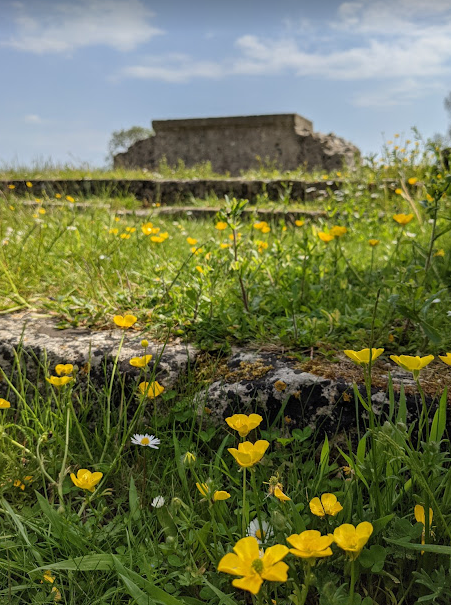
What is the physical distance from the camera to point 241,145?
1200 centimetres

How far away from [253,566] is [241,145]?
11.9 m

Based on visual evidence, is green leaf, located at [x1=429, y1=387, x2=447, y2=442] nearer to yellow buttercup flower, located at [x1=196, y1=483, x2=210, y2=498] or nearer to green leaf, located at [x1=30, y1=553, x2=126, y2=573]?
yellow buttercup flower, located at [x1=196, y1=483, x2=210, y2=498]

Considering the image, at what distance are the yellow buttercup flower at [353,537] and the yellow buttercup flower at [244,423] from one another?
0.90 ft

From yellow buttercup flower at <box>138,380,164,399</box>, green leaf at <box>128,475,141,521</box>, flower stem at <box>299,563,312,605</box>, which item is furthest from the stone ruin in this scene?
flower stem at <box>299,563,312,605</box>

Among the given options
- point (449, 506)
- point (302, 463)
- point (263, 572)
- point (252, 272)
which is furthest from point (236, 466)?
point (252, 272)

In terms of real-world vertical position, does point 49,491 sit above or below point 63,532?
below

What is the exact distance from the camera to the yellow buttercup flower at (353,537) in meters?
0.91

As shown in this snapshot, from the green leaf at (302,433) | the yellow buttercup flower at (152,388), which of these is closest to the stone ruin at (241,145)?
the green leaf at (302,433)

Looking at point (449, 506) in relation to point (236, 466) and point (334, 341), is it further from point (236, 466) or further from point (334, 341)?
point (334, 341)

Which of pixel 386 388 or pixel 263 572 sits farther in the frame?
pixel 386 388

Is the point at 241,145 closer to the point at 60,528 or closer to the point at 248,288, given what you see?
the point at 248,288

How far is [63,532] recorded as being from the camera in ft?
4.35

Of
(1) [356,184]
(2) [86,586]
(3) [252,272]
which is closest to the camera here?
(2) [86,586]

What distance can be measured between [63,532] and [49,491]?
46 centimetres
